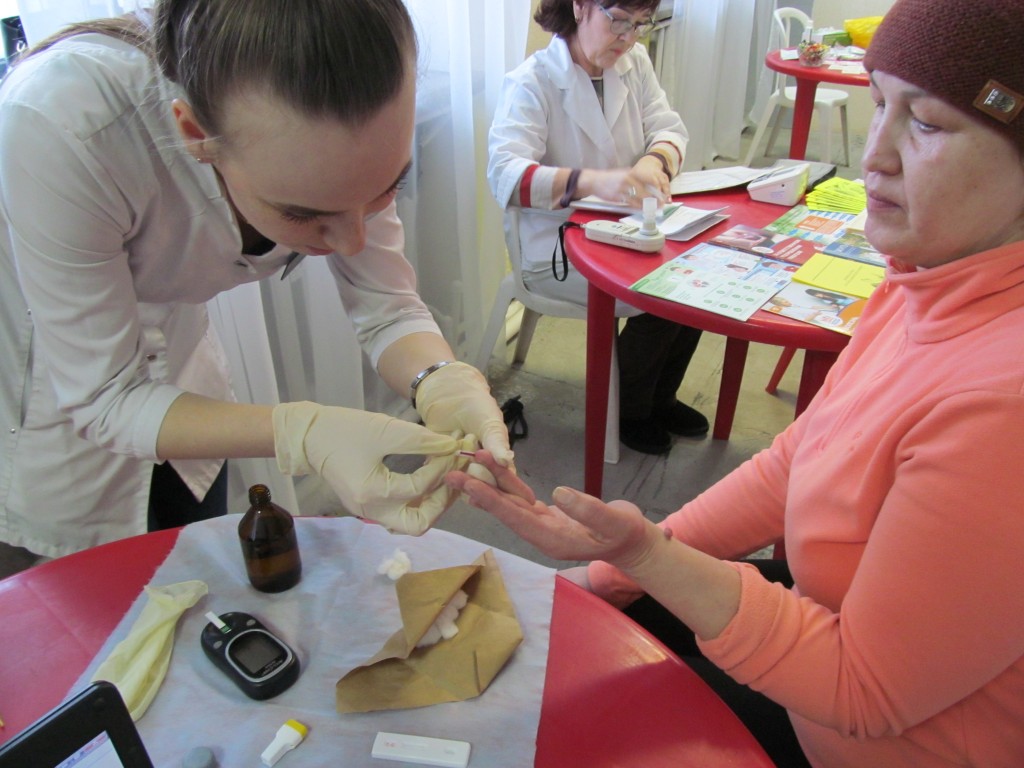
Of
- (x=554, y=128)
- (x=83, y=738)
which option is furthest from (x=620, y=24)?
(x=83, y=738)

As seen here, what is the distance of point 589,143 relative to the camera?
224 centimetres

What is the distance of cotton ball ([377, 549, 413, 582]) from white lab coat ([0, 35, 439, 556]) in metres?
0.32

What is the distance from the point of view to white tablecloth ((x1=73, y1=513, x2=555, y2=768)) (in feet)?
2.43

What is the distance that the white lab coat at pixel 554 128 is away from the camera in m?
2.12

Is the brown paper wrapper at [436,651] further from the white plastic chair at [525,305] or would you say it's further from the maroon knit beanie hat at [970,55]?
the white plastic chair at [525,305]

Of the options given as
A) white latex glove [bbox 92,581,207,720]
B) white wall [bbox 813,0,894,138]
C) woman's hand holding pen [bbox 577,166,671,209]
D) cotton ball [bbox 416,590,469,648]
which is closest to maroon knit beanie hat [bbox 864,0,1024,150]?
cotton ball [bbox 416,590,469,648]

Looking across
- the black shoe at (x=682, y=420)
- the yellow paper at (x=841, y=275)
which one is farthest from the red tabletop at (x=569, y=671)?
the black shoe at (x=682, y=420)

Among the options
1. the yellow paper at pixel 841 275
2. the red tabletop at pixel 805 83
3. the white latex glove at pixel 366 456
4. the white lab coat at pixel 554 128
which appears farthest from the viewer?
the red tabletop at pixel 805 83

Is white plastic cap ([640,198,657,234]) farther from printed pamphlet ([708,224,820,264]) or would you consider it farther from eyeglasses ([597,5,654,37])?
eyeglasses ([597,5,654,37])

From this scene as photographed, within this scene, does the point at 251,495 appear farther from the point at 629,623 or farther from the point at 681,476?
the point at 681,476

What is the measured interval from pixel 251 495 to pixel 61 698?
0.28 meters

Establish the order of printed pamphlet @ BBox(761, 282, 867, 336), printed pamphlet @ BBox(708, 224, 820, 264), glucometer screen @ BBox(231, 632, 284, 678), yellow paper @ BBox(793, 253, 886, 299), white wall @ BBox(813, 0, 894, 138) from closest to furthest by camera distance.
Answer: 1. glucometer screen @ BBox(231, 632, 284, 678)
2. printed pamphlet @ BBox(761, 282, 867, 336)
3. yellow paper @ BBox(793, 253, 886, 299)
4. printed pamphlet @ BBox(708, 224, 820, 264)
5. white wall @ BBox(813, 0, 894, 138)

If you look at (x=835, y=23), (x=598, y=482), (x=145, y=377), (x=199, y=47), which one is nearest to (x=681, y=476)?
(x=598, y=482)

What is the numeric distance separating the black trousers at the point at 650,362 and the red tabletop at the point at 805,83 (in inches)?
45.4
